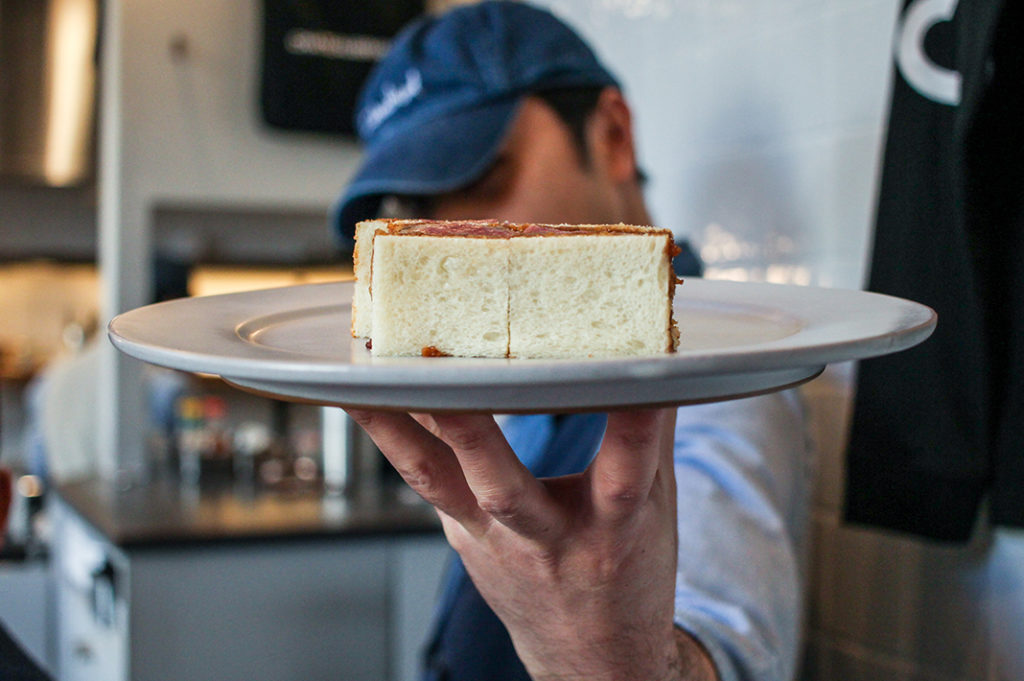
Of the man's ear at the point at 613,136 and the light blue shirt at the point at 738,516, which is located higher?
the man's ear at the point at 613,136

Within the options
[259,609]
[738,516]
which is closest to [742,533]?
[738,516]

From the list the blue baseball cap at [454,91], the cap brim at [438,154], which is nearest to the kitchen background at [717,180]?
the blue baseball cap at [454,91]

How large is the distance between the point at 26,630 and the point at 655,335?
278cm

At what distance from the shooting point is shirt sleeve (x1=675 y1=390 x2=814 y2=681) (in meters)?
0.82

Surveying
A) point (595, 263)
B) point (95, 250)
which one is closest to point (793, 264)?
point (595, 263)

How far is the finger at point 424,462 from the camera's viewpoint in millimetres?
525

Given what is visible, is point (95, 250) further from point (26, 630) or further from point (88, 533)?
point (88, 533)

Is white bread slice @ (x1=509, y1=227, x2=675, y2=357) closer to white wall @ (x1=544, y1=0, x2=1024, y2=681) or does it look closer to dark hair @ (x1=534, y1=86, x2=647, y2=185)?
dark hair @ (x1=534, y1=86, x2=647, y2=185)

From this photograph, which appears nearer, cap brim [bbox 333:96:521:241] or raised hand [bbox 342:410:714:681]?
raised hand [bbox 342:410:714:681]

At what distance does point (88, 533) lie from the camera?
91.0 inches

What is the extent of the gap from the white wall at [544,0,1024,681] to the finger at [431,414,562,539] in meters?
0.90

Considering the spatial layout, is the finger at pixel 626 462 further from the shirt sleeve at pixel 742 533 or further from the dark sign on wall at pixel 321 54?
the dark sign on wall at pixel 321 54

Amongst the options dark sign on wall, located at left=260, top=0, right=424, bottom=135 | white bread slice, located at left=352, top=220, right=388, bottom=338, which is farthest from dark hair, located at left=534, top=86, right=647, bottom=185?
dark sign on wall, located at left=260, top=0, right=424, bottom=135

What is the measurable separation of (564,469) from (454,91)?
1.64 feet
